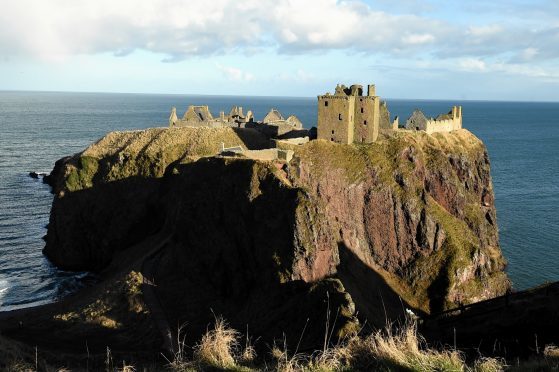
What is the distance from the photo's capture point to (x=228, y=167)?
54812mm

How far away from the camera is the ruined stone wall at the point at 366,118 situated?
66.7m

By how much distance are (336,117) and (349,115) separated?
5.77 feet

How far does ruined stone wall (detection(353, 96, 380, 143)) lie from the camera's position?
6669 centimetres

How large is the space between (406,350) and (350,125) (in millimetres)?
54979

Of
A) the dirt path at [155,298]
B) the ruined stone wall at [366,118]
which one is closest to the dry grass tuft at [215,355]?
the dirt path at [155,298]

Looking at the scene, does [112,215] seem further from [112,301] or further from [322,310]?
[322,310]

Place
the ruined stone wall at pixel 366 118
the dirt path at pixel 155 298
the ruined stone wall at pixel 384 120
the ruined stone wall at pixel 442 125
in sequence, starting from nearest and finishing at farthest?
1. the dirt path at pixel 155 298
2. the ruined stone wall at pixel 366 118
3. the ruined stone wall at pixel 384 120
4. the ruined stone wall at pixel 442 125

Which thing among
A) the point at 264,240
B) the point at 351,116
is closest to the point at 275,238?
the point at 264,240

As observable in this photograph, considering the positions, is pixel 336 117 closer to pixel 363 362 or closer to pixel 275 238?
pixel 275 238

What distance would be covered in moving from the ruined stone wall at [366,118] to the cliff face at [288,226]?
8.29 feet

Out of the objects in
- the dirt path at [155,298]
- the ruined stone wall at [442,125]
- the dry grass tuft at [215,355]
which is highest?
the ruined stone wall at [442,125]

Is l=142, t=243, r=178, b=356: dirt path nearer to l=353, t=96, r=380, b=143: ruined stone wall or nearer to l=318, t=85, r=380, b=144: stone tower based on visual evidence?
l=318, t=85, r=380, b=144: stone tower

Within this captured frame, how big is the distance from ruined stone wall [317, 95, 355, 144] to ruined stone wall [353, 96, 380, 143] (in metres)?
1.68

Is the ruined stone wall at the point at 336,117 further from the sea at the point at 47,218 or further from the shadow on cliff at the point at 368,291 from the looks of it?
the sea at the point at 47,218
